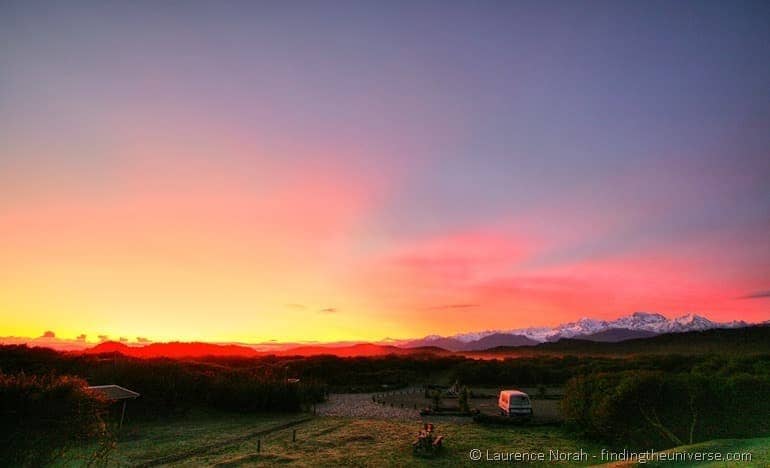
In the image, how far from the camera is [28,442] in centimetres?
1419

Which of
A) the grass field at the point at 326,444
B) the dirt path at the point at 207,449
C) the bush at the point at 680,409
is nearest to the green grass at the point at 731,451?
the grass field at the point at 326,444

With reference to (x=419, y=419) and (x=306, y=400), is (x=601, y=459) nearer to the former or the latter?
(x=419, y=419)

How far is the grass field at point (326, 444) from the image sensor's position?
76.3ft

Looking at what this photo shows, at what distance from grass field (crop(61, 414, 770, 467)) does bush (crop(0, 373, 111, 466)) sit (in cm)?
449

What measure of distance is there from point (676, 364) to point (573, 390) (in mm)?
50506

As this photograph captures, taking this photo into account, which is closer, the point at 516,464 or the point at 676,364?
the point at 516,464

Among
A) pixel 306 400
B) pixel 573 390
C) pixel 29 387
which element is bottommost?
pixel 306 400

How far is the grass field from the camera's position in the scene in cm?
2325

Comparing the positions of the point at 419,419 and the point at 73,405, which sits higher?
the point at 73,405

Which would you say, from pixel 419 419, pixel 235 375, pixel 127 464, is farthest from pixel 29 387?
pixel 235 375

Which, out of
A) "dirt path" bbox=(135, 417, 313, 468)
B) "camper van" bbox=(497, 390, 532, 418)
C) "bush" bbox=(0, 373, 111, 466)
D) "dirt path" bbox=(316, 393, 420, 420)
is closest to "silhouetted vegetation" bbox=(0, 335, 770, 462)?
"bush" bbox=(0, 373, 111, 466)

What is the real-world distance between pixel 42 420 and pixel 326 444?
1649cm

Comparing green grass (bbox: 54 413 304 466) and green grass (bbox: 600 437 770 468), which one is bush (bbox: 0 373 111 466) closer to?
green grass (bbox: 54 413 304 466)

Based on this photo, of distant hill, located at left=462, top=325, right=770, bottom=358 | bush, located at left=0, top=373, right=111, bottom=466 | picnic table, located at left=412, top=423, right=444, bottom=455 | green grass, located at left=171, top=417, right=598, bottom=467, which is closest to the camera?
bush, located at left=0, top=373, right=111, bottom=466
